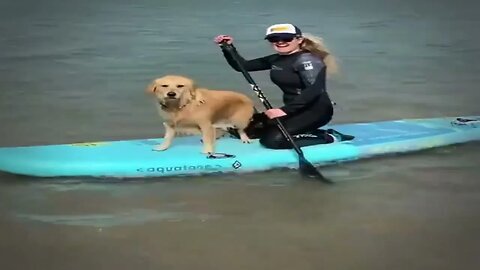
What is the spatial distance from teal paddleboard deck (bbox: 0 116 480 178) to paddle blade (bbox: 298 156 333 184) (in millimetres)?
13

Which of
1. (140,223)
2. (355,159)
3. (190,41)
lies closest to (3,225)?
(140,223)

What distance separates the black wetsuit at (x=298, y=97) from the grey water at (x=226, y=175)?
84 mm

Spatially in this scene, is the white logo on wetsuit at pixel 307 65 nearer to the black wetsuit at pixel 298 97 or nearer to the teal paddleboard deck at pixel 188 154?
the black wetsuit at pixel 298 97

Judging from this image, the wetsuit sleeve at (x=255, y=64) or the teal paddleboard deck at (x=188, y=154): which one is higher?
the wetsuit sleeve at (x=255, y=64)

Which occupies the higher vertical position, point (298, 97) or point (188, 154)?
point (298, 97)

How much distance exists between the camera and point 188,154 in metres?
1.67

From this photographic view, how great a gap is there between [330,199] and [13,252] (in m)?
0.61

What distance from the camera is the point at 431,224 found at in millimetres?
1465

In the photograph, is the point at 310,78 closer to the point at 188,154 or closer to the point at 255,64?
the point at 255,64

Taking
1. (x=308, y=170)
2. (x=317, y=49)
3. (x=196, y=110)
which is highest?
(x=317, y=49)

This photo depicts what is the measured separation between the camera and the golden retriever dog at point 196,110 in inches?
65.1

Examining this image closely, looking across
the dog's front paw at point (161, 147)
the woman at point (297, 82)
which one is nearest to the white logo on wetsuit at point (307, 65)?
the woman at point (297, 82)

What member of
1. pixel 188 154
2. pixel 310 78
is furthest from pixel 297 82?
pixel 188 154

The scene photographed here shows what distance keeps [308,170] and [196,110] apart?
266 mm
